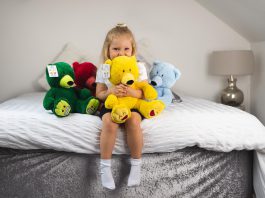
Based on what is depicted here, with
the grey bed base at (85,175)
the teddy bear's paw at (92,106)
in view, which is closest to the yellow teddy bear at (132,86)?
the teddy bear's paw at (92,106)

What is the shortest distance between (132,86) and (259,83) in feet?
5.38

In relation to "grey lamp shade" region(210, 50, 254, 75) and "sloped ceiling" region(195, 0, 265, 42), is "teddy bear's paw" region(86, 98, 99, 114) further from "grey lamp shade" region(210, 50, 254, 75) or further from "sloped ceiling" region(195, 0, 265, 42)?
"grey lamp shade" region(210, 50, 254, 75)

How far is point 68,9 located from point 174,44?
103 cm

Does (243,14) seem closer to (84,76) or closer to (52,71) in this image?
(84,76)

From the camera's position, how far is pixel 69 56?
3053 millimetres

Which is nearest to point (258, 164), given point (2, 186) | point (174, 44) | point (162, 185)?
point (162, 185)

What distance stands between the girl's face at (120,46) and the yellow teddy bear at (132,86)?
9 cm

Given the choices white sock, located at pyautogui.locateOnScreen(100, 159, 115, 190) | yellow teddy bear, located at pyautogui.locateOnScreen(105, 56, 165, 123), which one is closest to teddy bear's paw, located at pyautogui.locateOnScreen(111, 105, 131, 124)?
yellow teddy bear, located at pyautogui.locateOnScreen(105, 56, 165, 123)

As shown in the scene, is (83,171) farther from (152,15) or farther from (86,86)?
(152,15)

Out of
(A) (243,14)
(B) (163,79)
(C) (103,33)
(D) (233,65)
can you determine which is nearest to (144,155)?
(B) (163,79)

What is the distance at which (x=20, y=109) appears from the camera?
198 centimetres

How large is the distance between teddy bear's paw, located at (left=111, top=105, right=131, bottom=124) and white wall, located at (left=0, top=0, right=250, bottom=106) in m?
1.57

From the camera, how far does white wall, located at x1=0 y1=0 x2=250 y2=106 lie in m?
3.15

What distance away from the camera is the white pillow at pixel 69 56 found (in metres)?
3.04
